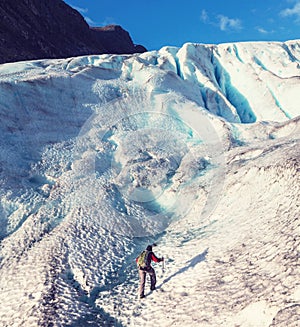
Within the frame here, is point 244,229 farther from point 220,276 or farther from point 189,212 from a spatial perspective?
point 189,212

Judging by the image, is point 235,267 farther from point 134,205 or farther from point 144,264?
point 134,205

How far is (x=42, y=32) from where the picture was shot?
65250 millimetres

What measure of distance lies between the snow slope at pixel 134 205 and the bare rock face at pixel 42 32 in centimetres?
3409

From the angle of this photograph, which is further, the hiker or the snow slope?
the hiker

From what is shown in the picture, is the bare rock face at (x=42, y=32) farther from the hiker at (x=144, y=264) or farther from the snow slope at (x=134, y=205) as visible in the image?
the hiker at (x=144, y=264)

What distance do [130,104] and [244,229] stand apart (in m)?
16.4

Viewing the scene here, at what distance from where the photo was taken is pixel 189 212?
14828mm

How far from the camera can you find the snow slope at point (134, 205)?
8.97m

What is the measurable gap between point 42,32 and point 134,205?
197 ft

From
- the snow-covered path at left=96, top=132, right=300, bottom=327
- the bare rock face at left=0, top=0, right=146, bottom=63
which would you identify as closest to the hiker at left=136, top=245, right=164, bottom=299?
the snow-covered path at left=96, top=132, right=300, bottom=327

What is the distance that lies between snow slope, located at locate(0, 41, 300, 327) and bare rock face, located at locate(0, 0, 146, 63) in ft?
112

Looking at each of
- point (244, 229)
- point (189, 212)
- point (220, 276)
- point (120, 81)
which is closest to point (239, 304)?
point (220, 276)

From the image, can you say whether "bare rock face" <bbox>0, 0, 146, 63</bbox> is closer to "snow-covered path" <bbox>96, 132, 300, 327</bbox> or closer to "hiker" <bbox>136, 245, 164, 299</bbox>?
"snow-covered path" <bbox>96, 132, 300, 327</bbox>

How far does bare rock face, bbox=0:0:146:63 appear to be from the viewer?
57222 mm
